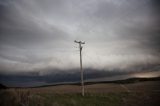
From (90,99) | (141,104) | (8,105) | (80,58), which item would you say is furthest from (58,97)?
(141,104)

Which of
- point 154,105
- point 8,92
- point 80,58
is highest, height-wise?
point 80,58

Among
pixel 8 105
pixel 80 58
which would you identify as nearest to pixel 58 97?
pixel 80 58

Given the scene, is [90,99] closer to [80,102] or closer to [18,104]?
[80,102]

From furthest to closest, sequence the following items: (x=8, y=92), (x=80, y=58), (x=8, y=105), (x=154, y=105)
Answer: (x=80, y=58)
(x=8, y=92)
(x=154, y=105)
(x=8, y=105)

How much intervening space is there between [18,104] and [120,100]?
13483mm

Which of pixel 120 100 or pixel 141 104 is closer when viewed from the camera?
pixel 141 104

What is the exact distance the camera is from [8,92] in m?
25.1

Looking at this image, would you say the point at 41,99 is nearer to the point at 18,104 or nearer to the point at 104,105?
the point at 18,104

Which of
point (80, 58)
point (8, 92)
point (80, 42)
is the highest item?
point (80, 42)

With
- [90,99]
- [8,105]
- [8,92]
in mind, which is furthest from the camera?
[90,99]

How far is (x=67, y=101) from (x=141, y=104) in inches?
351

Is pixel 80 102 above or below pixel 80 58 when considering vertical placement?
below

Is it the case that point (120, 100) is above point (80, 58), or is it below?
below

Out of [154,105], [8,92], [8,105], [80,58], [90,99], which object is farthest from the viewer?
[80,58]
